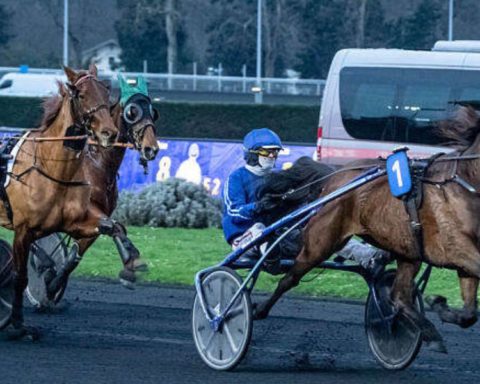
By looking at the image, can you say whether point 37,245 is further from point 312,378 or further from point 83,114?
point 312,378

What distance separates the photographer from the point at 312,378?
6719 millimetres

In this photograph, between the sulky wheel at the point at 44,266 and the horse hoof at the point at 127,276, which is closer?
the horse hoof at the point at 127,276

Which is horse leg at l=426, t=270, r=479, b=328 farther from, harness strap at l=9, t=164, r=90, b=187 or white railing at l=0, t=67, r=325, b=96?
white railing at l=0, t=67, r=325, b=96

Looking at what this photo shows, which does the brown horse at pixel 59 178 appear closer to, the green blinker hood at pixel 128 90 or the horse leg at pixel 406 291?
the green blinker hood at pixel 128 90

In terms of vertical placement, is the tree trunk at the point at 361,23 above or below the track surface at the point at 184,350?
above

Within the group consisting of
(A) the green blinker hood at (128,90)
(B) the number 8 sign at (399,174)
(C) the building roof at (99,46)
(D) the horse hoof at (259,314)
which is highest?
(C) the building roof at (99,46)

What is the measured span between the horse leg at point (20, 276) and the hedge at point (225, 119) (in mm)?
22418

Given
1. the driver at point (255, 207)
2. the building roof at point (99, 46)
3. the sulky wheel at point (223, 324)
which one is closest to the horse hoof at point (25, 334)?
the sulky wheel at point (223, 324)

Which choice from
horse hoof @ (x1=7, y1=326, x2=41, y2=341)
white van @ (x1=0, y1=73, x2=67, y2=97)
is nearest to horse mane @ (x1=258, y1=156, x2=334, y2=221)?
horse hoof @ (x1=7, y1=326, x2=41, y2=341)

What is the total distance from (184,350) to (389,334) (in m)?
1.27

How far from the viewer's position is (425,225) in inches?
262

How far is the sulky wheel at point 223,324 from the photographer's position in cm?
692

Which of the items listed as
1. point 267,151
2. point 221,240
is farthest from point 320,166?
point 221,240

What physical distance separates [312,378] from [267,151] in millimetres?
1443
